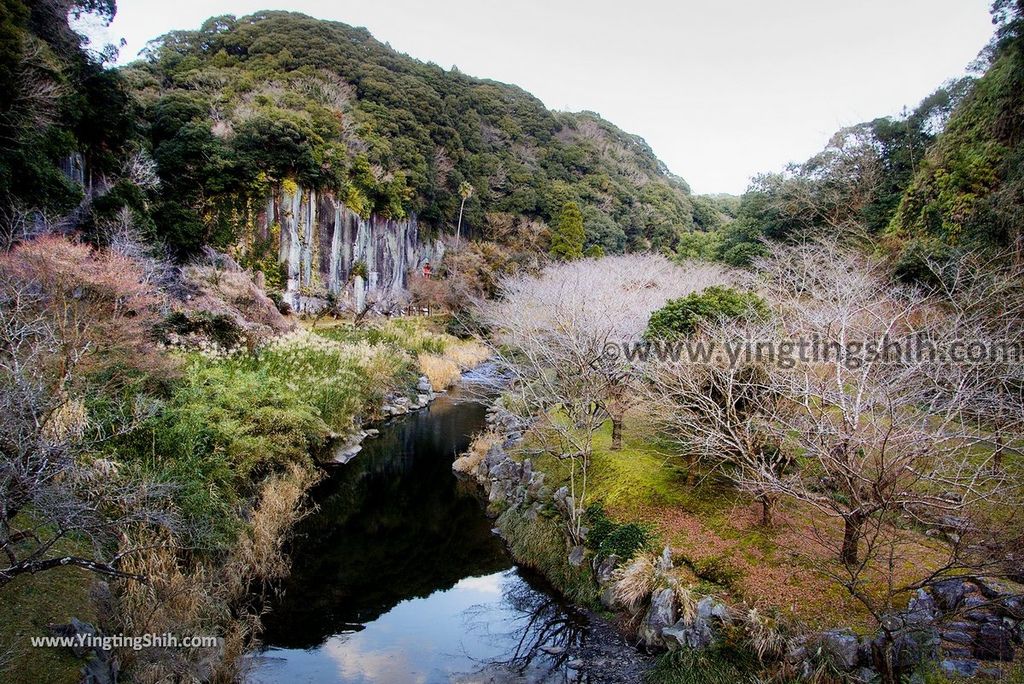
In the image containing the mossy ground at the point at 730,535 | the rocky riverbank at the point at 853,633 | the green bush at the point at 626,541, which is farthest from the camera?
the green bush at the point at 626,541

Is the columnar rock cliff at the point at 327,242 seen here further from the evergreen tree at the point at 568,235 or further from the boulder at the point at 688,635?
the boulder at the point at 688,635

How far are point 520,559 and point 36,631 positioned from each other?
22.1ft

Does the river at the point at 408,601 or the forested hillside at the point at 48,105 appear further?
the forested hillside at the point at 48,105

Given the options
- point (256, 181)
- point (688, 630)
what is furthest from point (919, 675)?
point (256, 181)

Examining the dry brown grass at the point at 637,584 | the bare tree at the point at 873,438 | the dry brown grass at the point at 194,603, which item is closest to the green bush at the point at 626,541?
the dry brown grass at the point at 637,584

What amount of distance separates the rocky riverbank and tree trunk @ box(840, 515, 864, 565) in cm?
62

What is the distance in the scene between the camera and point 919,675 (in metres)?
4.95

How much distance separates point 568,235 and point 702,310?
29453 millimetres

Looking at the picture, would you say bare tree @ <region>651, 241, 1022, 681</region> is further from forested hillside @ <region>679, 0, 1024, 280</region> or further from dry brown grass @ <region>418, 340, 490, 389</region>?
dry brown grass @ <region>418, 340, 490, 389</region>

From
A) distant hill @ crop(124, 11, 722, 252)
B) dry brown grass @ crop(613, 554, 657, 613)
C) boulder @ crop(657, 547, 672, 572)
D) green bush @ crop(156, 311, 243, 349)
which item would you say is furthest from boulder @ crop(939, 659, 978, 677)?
distant hill @ crop(124, 11, 722, 252)

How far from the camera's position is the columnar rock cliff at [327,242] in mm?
29062

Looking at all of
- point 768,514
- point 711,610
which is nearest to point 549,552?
point 711,610

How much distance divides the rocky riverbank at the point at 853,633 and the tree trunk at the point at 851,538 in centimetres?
62

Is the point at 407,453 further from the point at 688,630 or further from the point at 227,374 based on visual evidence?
the point at 688,630
